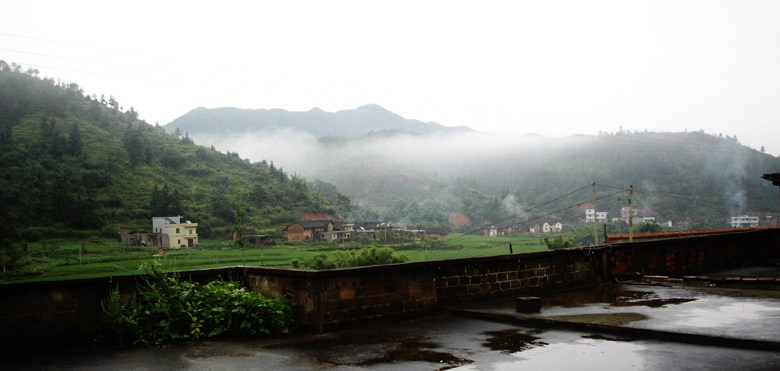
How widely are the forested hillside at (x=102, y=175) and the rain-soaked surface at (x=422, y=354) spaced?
10031 centimetres

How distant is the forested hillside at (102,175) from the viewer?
4461 inches

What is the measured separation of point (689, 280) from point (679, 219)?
151 metres

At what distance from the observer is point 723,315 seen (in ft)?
22.1

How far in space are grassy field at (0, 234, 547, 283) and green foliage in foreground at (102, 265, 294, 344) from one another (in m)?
71.4

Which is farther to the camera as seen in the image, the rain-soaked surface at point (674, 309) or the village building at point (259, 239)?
the village building at point (259, 239)

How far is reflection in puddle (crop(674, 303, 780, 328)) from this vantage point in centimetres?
624

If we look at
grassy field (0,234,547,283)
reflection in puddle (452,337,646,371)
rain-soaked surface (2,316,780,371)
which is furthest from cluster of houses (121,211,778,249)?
reflection in puddle (452,337,646,371)

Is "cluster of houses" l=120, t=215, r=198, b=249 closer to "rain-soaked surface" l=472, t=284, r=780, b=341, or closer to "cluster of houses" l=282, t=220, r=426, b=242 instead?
"cluster of houses" l=282, t=220, r=426, b=242

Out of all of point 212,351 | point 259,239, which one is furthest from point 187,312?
point 259,239

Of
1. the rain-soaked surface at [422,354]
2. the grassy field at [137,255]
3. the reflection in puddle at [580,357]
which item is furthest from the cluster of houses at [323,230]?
the reflection in puddle at [580,357]

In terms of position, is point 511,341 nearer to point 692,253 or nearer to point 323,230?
point 692,253

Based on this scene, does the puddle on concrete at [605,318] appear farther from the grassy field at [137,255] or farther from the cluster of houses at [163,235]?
the cluster of houses at [163,235]

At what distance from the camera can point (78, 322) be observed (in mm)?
5992

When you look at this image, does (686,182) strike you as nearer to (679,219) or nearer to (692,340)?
(679,219)
